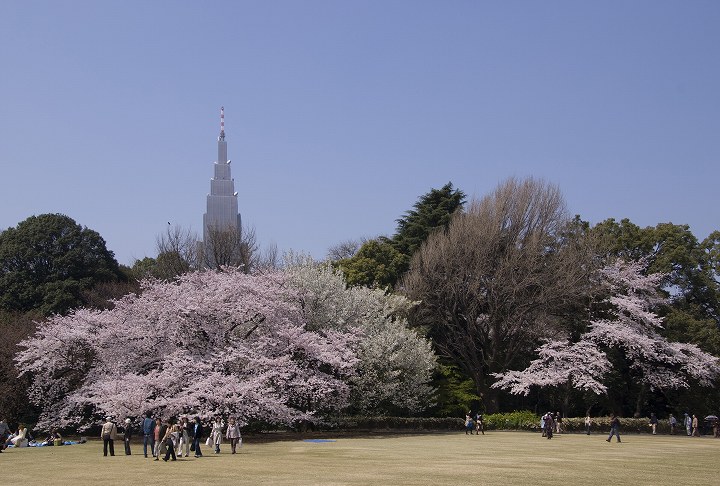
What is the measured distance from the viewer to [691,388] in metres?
51.6

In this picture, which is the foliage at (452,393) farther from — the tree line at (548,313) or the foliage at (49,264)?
the foliage at (49,264)

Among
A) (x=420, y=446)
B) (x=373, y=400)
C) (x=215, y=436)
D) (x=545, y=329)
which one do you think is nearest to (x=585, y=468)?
(x=420, y=446)

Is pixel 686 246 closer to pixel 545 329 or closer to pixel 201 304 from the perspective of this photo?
pixel 545 329

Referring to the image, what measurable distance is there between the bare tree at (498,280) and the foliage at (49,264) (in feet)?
93.6

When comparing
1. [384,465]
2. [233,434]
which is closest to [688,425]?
[384,465]

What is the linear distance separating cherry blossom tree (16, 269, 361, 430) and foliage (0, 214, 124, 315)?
21344 millimetres

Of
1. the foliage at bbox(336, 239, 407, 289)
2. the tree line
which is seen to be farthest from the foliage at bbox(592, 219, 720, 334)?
the foliage at bbox(336, 239, 407, 289)

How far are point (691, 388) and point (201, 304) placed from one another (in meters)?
33.4

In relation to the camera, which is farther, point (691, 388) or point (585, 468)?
point (691, 388)

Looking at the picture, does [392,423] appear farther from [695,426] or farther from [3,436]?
[3,436]

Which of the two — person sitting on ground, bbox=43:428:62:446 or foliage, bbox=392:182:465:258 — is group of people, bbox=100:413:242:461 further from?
foliage, bbox=392:182:465:258

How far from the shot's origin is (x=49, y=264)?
65750 millimetres

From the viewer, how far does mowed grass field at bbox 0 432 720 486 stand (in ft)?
66.9

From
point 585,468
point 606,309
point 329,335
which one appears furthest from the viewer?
point 606,309
